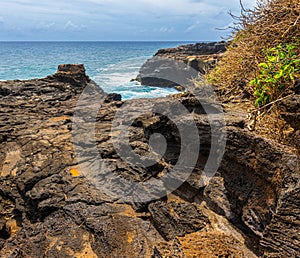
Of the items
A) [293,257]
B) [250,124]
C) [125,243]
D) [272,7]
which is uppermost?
[272,7]

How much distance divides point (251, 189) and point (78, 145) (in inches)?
135

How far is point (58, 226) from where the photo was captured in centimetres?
343

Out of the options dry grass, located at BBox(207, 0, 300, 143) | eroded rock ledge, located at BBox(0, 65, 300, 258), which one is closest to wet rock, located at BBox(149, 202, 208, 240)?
eroded rock ledge, located at BBox(0, 65, 300, 258)

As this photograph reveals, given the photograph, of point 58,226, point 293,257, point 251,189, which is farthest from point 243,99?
point 58,226

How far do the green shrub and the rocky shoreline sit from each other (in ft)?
1.30

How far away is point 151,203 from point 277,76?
2105mm

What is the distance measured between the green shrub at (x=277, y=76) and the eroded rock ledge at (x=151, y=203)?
0.41 metres

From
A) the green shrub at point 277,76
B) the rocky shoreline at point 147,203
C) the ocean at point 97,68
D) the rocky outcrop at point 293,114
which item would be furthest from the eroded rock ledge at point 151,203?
the ocean at point 97,68

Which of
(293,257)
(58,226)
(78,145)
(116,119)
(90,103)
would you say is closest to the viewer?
(293,257)

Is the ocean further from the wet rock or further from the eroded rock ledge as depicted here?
the wet rock

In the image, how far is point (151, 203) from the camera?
12.0 ft

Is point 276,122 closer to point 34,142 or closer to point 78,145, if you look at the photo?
point 78,145

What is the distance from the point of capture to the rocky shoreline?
243 centimetres

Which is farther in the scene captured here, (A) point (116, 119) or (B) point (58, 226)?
(A) point (116, 119)
